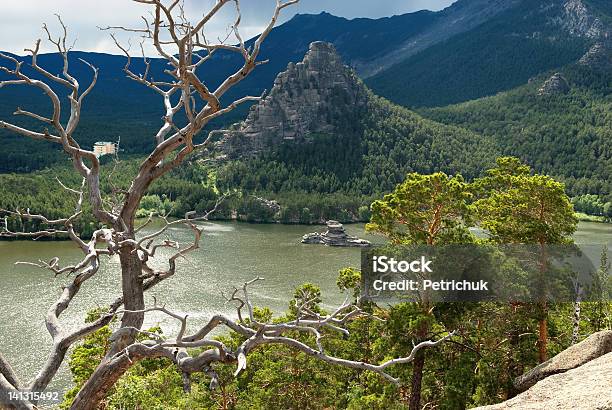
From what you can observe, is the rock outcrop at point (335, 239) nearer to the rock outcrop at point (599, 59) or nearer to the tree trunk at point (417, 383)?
the tree trunk at point (417, 383)

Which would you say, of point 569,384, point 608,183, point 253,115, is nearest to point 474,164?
point 608,183

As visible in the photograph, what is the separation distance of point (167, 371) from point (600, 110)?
140124 mm

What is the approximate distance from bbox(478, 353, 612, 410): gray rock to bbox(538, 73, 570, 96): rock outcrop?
15831cm

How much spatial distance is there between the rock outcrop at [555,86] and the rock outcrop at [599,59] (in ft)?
48.5

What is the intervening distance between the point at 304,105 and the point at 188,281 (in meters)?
97.6

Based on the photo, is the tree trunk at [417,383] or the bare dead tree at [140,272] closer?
the bare dead tree at [140,272]

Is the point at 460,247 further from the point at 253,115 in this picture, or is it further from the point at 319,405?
the point at 253,115

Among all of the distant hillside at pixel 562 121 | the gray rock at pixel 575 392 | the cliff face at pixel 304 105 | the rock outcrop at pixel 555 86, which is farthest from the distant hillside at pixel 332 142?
the gray rock at pixel 575 392

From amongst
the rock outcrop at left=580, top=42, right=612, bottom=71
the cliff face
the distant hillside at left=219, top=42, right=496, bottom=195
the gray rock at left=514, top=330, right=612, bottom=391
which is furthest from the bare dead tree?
the rock outcrop at left=580, top=42, right=612, bottom=71

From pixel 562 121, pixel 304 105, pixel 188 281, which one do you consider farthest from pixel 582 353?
pixel 562 121

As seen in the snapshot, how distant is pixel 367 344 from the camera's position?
1953 cm

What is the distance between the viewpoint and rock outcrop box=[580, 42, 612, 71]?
158 m

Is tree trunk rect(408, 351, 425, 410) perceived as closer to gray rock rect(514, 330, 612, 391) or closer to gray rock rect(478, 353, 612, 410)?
gray rock rect(514, 330, 612, 391)

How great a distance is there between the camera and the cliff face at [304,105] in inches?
5069
